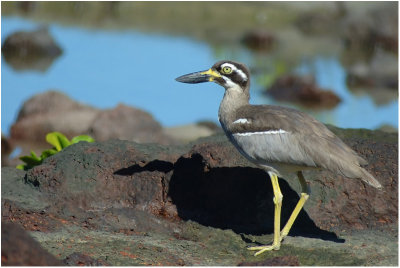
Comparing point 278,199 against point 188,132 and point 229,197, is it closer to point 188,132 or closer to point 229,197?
point 229,197

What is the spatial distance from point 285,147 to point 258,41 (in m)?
17.1

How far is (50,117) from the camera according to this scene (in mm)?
15664

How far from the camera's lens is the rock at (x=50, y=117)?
15352 millimetres

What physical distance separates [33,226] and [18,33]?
51.1 feet

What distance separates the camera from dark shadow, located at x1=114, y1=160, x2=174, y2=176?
8.88 metres

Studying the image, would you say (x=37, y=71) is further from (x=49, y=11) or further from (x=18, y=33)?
(x=49, y=11)

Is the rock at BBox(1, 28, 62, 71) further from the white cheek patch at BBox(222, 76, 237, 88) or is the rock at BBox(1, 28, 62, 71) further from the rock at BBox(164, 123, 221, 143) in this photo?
the white cheek patch at BBox(222, 76, 237, 88)

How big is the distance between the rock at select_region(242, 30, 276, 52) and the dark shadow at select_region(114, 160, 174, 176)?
1607cm

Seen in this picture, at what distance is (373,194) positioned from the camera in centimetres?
877

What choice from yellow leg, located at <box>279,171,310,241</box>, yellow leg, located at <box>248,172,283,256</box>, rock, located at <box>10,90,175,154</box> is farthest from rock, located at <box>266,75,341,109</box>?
yellow leg, located at <box>248,172,283,256</box>

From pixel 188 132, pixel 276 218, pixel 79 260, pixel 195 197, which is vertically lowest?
pixel 79 260

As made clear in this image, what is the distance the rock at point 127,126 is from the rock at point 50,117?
0.51 m

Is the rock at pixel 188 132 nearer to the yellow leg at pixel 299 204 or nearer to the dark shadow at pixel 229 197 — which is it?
the dark shadow at pixel 229 197

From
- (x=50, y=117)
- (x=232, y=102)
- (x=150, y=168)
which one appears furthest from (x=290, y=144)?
(x=50, y=117)
